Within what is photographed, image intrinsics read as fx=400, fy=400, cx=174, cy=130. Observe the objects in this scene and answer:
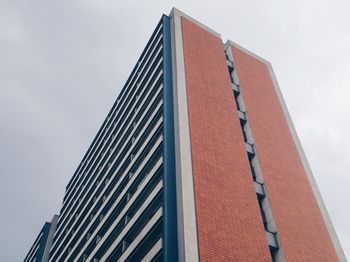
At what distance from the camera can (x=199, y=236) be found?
2161 cm

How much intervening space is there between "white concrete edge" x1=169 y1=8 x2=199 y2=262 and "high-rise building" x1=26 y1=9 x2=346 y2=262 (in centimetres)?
7

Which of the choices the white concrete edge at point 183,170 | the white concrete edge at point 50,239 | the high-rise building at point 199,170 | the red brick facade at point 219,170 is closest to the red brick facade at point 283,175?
the high-rise building at point 199,170

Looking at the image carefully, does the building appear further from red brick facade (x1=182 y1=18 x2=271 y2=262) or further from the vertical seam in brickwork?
red brick facade (x1=182 y1=18 x2=271 y2=262)

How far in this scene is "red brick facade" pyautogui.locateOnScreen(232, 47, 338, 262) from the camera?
86.1 ft

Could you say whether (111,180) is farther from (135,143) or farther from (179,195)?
(179,195)

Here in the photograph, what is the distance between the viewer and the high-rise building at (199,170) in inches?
922

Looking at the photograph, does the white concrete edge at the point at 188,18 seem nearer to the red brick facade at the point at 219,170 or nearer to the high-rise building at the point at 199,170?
the high-rise building at the point at 199,170

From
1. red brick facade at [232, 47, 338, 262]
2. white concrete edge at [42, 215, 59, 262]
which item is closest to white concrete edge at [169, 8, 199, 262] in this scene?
red brick facade at [232, 47, 338, 262]

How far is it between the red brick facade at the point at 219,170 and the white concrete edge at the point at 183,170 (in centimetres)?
38

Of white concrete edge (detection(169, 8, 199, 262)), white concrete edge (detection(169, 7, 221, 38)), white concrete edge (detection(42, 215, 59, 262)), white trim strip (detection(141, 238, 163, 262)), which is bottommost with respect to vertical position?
white trim strip (detection(141, 238, 163, 262))

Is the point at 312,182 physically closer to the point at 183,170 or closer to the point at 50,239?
the point at 183,170

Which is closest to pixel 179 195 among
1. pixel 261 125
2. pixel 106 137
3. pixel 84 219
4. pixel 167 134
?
pixel 167 134

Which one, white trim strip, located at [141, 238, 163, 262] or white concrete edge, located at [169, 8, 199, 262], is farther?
white trim strip, located at [141, 238, 163, 262]

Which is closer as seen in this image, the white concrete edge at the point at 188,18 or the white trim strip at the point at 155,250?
the white trim strip at the point at 155,250
